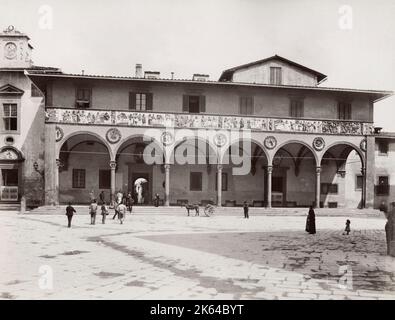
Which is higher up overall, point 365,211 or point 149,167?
point 149,167

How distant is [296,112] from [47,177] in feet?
A: 51.4

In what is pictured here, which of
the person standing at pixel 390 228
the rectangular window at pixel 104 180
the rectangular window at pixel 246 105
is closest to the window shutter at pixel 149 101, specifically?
the rectangular window at pixel 104 180

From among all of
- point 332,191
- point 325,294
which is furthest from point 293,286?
point 332,191

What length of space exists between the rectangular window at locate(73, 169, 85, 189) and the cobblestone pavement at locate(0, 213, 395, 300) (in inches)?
518

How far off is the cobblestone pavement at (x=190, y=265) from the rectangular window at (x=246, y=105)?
1320 centimetres

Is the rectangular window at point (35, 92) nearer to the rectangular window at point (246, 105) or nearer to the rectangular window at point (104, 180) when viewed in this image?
the rectangular window at point (104, 180)

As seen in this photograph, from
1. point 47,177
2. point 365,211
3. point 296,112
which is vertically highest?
point 296,112

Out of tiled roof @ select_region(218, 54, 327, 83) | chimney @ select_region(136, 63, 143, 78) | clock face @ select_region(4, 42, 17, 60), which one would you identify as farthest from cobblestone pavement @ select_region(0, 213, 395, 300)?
chimney @ select_region(136, 63, 143, 78)

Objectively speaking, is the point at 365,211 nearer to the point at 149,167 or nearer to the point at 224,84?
the point at 224,84

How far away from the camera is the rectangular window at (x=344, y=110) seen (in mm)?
28344

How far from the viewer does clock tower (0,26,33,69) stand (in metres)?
29.0

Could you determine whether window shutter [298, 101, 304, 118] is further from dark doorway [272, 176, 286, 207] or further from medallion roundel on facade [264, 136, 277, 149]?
dark doorway [272, 176, 286, 207]

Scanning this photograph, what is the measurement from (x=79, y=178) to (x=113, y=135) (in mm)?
4653

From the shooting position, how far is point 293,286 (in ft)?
23.8
